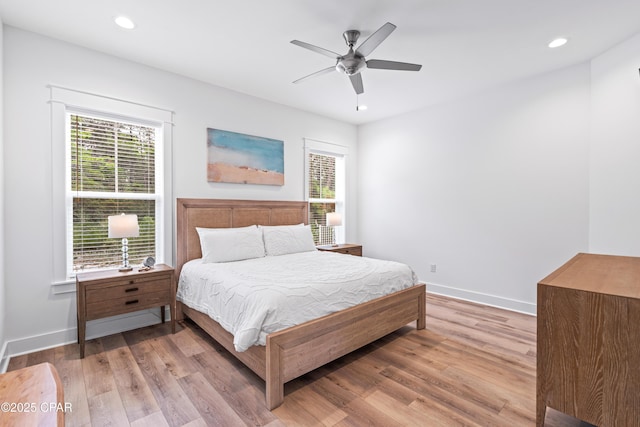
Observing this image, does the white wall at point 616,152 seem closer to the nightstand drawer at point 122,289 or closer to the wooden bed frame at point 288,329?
the wooden bed frame at point 288,329

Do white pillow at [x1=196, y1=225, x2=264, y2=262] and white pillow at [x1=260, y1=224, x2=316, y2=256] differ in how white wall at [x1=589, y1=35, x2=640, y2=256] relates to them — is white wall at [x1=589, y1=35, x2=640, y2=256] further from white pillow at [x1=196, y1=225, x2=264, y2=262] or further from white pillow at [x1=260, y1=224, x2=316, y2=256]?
white pillow at [x1=196, y1=225, x2=264, y2=262]

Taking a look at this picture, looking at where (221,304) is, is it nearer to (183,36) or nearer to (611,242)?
(183,36)

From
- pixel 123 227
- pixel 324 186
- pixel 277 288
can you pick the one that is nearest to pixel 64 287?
pixel 123 227

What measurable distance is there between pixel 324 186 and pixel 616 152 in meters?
3.70

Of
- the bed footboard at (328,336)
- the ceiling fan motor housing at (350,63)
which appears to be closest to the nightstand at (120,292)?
the bed footboard at (328,336)

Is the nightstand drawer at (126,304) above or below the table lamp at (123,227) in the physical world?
below

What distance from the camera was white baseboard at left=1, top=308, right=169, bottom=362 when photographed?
2577mm

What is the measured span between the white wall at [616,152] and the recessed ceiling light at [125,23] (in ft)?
14.6

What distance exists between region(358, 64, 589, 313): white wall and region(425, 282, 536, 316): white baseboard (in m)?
0.01

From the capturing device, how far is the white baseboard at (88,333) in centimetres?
258

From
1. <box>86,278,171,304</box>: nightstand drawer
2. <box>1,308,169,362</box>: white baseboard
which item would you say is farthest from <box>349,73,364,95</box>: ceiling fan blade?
<box>1,308,169,362</box>: white baseboard

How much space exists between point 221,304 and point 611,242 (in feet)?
12.2

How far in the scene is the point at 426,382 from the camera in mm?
2191

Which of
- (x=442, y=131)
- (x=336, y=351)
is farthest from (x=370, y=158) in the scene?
(x=336, y=351)
